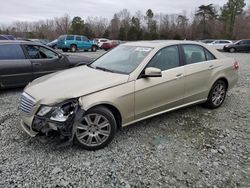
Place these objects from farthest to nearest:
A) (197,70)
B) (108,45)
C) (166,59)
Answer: (108,45)
(197,70)
(166,59)

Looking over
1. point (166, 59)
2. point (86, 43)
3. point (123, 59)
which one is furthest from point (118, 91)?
point (86, 43)

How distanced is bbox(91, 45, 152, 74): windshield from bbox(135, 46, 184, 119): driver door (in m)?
0.23

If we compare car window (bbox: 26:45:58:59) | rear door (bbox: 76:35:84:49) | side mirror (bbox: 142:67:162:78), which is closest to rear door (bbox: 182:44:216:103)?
side mirror (bbox: 142:67:162:78)

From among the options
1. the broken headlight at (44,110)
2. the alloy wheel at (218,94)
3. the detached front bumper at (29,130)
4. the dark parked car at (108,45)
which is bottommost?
the detached front bumper at (29,130)

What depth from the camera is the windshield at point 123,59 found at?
3.82 metres

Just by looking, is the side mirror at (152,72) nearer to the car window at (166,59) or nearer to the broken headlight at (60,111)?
the car window at (166,59)

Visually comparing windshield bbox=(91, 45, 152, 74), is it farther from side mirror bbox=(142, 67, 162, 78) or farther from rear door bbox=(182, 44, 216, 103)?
rear door bbox=(182, 44, 216, 103)

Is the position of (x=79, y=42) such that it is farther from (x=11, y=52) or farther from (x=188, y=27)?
(x=188, y=27)

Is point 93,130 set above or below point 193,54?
below

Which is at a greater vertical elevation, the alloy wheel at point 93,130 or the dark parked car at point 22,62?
the dark parked car at point 22,62

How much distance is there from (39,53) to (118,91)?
4.04m

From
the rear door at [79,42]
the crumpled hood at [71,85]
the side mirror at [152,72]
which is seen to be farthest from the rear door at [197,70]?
the rear door at [79,42]

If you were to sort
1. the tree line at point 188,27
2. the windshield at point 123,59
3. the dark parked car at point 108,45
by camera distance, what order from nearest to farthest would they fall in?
the windshield at point 123,59
the dark parked car at point 108,45
the tree line at point 188,27

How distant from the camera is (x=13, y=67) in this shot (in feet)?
19.4
